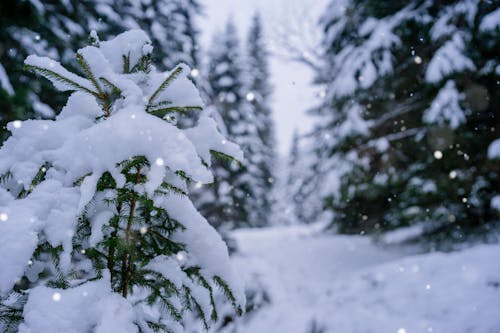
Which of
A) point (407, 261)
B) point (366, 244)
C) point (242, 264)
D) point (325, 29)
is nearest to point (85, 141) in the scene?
point (407, 261)

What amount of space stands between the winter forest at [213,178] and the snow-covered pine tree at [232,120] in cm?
267

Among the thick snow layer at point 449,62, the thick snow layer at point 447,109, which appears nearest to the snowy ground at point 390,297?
the thick snow layer at point 447,109

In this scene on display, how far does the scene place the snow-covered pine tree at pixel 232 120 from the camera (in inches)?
602

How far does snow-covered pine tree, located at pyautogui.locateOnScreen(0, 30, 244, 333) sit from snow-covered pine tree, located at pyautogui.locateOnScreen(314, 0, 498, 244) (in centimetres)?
516

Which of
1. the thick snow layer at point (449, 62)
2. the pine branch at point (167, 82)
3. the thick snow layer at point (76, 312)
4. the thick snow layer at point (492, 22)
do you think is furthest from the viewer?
the thick snow layer at point (449, 62)

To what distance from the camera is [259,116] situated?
70.0 ft

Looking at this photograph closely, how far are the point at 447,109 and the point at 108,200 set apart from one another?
5704 millimetres

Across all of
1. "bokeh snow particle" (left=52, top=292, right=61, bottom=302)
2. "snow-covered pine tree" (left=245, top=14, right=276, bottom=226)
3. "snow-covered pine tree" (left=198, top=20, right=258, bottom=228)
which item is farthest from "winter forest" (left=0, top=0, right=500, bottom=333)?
"snow-covered pine tree" (left=245, top=14, right=276, bottom=226)

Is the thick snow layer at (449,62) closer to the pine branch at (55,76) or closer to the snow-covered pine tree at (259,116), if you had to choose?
the pine branch at (55,76)

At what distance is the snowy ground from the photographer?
14.1 ft

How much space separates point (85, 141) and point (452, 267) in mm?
5434

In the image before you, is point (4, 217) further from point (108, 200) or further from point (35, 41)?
point (35, 41)

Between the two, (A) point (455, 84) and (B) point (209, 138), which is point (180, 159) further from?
(A) point (455, 84)

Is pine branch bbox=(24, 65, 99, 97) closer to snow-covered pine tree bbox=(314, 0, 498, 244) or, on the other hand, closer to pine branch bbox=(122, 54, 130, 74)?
pine branch bbox=(122, 54, 130, 74)
